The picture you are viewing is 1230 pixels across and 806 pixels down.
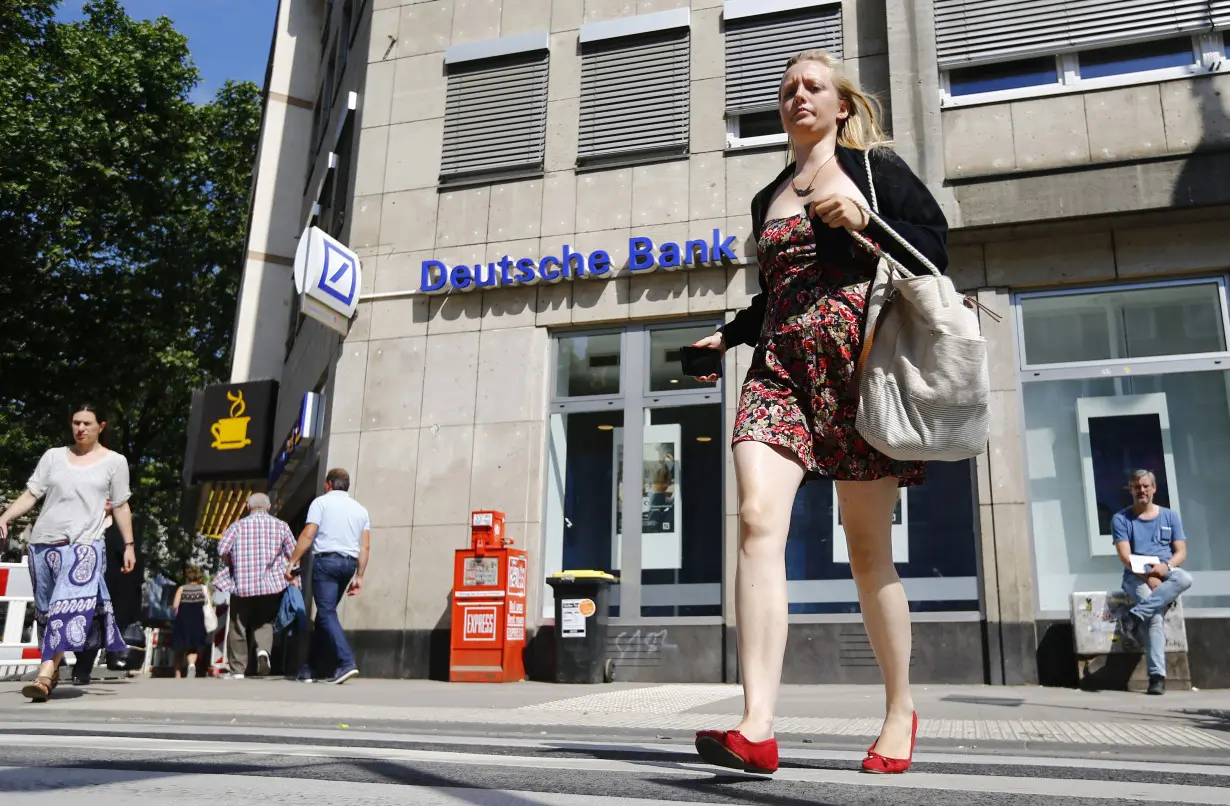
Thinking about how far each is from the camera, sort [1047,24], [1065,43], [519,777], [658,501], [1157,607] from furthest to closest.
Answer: [658,501], [1047,24], [1065,43], [1157,607], [519,777]

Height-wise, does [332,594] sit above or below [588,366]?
below

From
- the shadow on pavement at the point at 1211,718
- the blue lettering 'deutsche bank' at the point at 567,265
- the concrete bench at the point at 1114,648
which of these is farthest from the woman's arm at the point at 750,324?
the blue lettering 'deutsche bank' at the point at 567,265

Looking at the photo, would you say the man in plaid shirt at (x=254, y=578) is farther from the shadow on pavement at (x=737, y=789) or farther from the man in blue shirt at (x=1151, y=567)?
the shadow on pavement at (x=737, y=789)

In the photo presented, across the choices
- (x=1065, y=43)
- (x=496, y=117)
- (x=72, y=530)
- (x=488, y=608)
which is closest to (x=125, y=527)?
(x=72, y=530)

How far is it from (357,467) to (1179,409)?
8393 mm

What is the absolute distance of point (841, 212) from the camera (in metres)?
3.06

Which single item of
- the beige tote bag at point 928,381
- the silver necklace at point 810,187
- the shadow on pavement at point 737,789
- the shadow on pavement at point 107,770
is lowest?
the shadow on pavement at point 107,770

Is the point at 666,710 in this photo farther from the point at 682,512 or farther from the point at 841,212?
the point at 682,512

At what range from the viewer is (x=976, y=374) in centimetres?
303

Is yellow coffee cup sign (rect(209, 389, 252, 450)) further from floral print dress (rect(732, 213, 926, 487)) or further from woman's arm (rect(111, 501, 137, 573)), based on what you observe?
floral print dress (rect(732, 213, 926, 487))

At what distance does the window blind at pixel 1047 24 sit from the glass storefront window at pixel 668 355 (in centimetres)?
375

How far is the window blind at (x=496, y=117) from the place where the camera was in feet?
42.3

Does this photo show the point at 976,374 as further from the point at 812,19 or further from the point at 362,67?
the point at 362,67

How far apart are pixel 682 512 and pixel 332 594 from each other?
11.5ft
